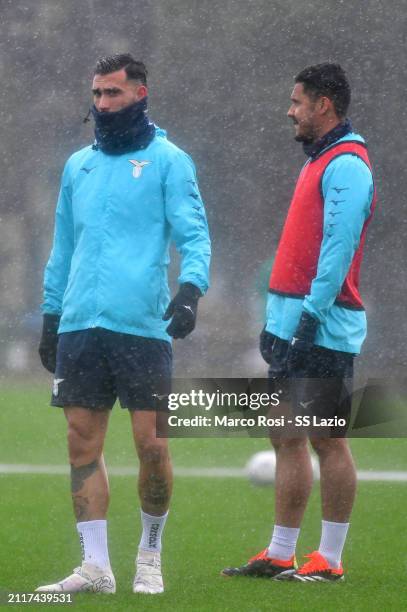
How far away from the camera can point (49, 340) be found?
5.93 m

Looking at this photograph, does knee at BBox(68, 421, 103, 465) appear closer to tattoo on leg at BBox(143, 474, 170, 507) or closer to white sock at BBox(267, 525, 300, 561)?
tattoo on leg at BBox(143, 474, 170, 507)

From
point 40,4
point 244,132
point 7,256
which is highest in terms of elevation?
point 40,4

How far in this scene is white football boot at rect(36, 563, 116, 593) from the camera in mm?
5484

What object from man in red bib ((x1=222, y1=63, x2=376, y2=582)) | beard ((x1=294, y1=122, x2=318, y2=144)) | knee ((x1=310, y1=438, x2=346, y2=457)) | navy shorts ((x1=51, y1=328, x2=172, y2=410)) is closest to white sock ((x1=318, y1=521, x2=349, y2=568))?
man in red bib ((x1=222, y1=63, x2=376, y2=582))

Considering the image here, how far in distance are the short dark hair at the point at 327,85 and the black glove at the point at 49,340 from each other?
1235 millimetres

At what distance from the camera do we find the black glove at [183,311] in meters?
5.49

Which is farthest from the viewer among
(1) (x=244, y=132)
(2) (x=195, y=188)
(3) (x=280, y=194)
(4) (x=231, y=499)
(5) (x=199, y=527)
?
(1) (x=244, y=132)

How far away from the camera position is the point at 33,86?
3045 centimetres

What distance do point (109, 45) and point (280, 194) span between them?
191 inches

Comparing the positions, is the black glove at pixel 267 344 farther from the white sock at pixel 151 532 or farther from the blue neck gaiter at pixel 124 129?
the blue neck gaiter at pixel 124 129

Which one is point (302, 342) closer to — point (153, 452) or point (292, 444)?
point (292, 444)

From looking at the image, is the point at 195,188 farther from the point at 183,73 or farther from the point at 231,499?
the point at 183,73

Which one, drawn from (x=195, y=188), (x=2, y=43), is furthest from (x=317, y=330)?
(x=2, y=43)

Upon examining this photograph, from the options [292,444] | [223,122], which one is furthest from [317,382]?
[223,122]
